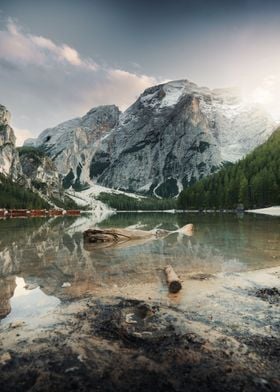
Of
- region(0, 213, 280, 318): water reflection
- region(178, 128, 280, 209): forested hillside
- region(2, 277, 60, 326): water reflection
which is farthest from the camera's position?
region(178, 128, 280, 209): forested hillside

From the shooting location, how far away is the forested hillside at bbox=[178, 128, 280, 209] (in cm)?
13512

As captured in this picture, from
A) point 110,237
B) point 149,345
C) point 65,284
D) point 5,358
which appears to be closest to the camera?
point 5,358

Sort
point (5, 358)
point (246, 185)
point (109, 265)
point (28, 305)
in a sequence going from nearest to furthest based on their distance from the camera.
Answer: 1. point (5, 358)
2. point (28, 305)
3. point (109, 265)
4. point (246, 185)

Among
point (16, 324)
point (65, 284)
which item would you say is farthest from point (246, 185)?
point (16, 324)

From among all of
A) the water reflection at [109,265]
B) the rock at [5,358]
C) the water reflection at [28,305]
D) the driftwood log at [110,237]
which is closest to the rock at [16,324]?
the water reflection at [28,305]

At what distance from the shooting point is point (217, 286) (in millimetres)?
14391

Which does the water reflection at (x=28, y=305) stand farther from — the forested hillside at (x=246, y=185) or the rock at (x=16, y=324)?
the forested hillside at (x=246, y=185)

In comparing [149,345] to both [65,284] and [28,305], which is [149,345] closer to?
[28,305]

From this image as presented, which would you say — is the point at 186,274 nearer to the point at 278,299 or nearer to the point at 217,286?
the point at 217,286

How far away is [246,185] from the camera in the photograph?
144500 millimetres

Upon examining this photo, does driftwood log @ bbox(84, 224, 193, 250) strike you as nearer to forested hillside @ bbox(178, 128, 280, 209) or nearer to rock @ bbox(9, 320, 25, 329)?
rock @ bbox(9, 320, 25, 329)

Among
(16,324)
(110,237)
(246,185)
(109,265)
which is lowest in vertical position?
(109,265)

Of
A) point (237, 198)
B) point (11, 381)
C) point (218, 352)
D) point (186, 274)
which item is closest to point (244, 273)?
point (186, 274)

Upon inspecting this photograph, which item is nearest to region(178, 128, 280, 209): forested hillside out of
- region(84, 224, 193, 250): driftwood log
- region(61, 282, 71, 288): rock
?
Result: region(84, 224, 193, 250): driftwood log
